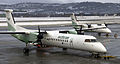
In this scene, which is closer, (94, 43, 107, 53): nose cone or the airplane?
(94, 43, 107, 53): nose cone

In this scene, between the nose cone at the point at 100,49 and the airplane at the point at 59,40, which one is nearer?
the nose cone at the point at 100,49

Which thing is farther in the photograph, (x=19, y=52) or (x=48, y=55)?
(x=19, y=52)

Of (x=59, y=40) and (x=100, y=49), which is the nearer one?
(x=100, y=49)

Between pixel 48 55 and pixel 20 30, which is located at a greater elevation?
pixel 20 30

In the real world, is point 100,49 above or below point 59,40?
below

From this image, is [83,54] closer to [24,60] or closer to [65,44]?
[65,44]

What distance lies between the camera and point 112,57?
27.3 metres

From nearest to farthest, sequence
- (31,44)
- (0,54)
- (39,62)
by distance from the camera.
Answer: (39,62) → (0,54) → (31,44)

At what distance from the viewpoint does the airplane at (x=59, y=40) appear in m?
27.3

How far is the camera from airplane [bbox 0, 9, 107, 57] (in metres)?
27.3

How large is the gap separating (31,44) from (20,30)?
255cm

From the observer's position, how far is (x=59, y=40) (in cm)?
3084

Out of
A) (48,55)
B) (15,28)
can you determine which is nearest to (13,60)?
(48,55)

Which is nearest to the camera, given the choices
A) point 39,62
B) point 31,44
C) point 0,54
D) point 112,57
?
point 39,62
